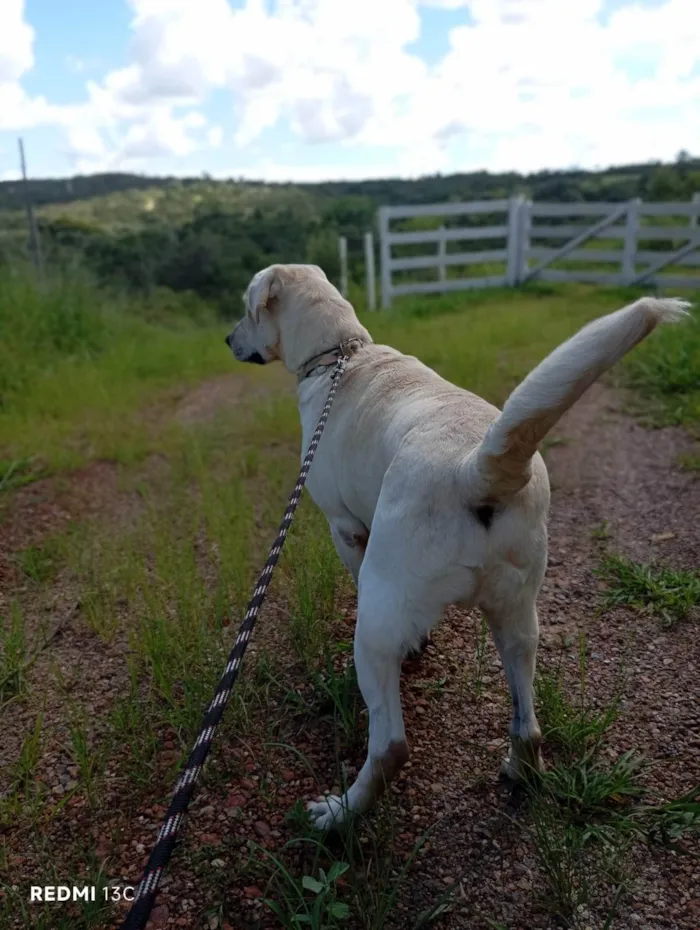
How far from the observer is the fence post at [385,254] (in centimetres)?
1212

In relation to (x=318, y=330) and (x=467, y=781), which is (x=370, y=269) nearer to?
(x=318, y=330)

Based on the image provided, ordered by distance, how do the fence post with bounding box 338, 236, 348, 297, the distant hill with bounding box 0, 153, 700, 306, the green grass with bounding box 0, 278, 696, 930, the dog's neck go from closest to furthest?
1. the green grass with bounding box 0, 278, 696, 930
2. the dog's neck
3. the fence post with bounding box 338, 236, 348, 297
4. the distant hill with bounding box 0, 153, 700, 306

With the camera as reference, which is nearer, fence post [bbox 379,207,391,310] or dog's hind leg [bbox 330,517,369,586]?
dog's hind leg [bbox 330,517,369,586]

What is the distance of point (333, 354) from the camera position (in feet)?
11.0

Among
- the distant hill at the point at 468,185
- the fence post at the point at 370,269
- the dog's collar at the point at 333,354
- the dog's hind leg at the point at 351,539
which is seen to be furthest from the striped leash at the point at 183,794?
the distant hill at the point at 468,185

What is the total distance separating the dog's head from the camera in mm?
3400

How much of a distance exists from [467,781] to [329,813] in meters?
0.51

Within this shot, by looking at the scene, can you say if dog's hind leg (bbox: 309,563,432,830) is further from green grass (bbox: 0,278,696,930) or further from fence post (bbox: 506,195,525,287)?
fence post (bbox: 506,195,525,287)

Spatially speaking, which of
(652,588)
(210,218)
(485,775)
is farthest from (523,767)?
(210,218)

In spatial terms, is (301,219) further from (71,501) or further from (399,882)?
(399,882)

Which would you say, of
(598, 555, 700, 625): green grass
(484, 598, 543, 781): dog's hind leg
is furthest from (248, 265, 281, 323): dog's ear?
(598, 555, 700, 625): green grass

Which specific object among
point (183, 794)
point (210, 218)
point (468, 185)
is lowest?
point (183, 794)

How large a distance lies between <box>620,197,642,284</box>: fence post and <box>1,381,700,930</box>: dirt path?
9468 mm

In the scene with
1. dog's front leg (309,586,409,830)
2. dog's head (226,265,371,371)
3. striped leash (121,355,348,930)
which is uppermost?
dog's head (226,265,371,371)
